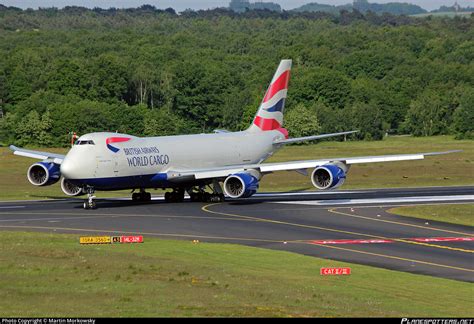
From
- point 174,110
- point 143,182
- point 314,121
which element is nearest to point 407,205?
point 143,182

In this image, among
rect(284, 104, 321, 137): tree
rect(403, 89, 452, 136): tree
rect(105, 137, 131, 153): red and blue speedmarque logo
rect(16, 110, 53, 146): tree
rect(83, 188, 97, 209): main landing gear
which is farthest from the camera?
rect(403, 89, 452, 136): tree

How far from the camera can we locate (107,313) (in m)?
30.3

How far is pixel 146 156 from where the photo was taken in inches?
2692

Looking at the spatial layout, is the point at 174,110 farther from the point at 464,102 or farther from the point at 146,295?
the point at 146,295

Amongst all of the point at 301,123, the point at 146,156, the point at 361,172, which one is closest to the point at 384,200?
the point at 146,156

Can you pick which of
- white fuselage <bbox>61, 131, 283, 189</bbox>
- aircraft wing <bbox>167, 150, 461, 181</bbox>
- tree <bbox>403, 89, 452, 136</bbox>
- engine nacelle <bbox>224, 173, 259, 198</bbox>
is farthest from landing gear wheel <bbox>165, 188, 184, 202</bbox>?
tree <bbox>403, 89, 452, 136</bbox>

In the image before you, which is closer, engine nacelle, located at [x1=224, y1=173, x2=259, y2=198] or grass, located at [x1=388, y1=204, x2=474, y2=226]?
grass, located at [x1=388, y1=204, x2=474, y2=226]

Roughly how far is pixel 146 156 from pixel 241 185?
6.35 meters

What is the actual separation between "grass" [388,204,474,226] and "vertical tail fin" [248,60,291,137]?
15656 mm

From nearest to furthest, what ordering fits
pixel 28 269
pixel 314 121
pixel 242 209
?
pixel 28 269, pixel 242 209, pixel 314 121

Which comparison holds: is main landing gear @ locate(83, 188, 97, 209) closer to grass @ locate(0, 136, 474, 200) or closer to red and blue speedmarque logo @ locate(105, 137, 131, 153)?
red and blue speedmarque logo @ locate(105, 137, 131, 153)

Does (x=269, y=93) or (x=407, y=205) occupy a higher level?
(x=269, y=93)

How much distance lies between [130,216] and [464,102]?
121 m

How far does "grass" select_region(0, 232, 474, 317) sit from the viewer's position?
31.8 meters
